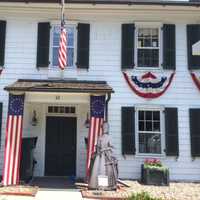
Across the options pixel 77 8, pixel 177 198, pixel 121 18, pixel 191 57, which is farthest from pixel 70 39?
pixel 177 198

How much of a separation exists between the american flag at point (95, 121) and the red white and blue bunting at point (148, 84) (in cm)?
217

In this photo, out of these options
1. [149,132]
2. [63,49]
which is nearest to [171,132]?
[149,132]

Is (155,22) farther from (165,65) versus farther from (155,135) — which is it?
(155,135)

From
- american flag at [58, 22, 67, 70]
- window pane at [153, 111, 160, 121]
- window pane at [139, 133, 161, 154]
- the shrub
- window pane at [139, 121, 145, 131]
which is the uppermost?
american flag at [58, 22, 67, 70]

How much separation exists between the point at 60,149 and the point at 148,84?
4001 millimetres

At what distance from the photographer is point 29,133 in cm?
1412

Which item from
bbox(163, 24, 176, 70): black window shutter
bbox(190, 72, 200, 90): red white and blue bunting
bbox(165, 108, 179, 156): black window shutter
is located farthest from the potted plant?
bbox(163, 24, 176, 70): black window shutter

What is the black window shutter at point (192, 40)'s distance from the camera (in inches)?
564

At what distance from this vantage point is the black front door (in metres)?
14.3

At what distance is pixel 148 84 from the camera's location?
1419 cm

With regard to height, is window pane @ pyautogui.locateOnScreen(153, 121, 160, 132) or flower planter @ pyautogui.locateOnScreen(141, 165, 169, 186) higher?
window pane @ pyautogui.locateOnScreen(153, 121, 160, 132)

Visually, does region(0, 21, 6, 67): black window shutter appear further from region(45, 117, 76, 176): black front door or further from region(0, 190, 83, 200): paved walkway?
region(0, 190, 83, 200): paved walkway

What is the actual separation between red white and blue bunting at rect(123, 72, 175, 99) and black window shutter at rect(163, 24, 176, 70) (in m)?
0.49

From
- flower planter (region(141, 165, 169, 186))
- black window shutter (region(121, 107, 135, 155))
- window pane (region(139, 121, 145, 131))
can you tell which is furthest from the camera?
window pane (region(139, 121, 145, 131))
